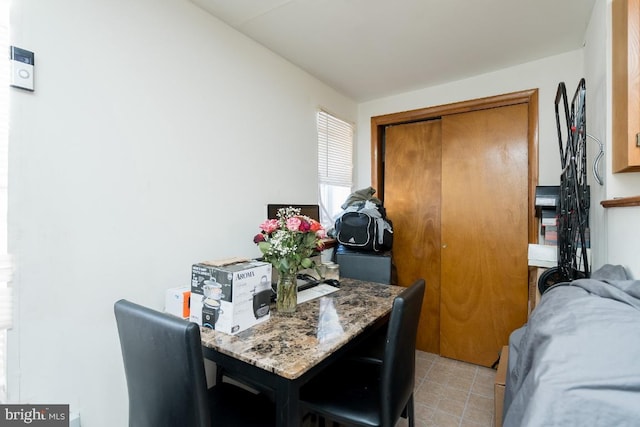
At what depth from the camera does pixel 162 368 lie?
953mm

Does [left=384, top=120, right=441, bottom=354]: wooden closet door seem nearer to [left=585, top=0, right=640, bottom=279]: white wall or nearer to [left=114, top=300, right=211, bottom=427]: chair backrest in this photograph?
[left=585, top=0, right=640, bottom=279]: white wall

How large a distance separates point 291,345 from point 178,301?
2.03 ft

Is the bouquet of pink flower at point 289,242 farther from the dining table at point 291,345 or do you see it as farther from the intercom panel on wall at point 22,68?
the intercom panel on wall at point 22,68

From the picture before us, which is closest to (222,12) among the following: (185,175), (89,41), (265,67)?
(265,67)

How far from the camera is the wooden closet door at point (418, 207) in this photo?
9.19 ft

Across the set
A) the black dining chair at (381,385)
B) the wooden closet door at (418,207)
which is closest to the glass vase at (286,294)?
the black dining chair at (381,385)

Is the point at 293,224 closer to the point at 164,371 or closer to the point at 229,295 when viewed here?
the point at 229,295

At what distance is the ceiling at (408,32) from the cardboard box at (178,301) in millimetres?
1530

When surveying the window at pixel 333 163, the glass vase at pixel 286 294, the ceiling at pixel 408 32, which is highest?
the ceiling at pixel 408 32

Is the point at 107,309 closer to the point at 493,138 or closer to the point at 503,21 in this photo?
the point at 503,21

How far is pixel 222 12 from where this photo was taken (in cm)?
174

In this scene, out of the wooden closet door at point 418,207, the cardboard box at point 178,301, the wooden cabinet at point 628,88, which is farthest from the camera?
the wooden closet door at point 418,207

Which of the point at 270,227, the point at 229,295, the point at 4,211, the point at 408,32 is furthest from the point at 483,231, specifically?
the point at 4,211

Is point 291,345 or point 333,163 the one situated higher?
point 333,163
